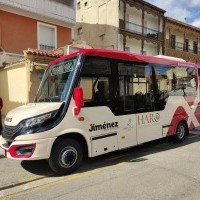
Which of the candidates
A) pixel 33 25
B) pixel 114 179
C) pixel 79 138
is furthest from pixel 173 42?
pixel 114 179

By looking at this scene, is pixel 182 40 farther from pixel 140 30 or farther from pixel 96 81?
pixel 96 81

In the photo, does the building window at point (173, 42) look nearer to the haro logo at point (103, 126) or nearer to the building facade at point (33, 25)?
the building facade at point (33, 25)

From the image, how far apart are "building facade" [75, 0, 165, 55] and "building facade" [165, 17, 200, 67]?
1.39 metres

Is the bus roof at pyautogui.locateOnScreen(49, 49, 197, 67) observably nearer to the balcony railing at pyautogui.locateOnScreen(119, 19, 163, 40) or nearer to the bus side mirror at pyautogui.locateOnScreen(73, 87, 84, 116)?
the bus side mirror at pyautogui.locateOnScreen(73, 87, 84, 116)

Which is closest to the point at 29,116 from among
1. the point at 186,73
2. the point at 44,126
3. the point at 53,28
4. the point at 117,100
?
the point at 44,126

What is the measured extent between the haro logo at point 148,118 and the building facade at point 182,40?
82.9ft

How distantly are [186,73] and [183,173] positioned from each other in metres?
4.85

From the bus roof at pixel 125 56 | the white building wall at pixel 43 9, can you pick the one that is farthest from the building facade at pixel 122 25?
the bus roof at pixel 125 56

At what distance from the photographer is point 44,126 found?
6094 millimetres

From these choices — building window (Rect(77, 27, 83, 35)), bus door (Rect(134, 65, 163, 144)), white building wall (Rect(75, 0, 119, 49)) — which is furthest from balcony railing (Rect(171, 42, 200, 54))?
bus door (Rect(134, 65, 163, 144))

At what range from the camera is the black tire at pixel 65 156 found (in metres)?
6.28

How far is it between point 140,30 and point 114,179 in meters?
26.0

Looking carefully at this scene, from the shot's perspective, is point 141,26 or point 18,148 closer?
point 18,148

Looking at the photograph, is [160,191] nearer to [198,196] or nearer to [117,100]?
[198,196]
